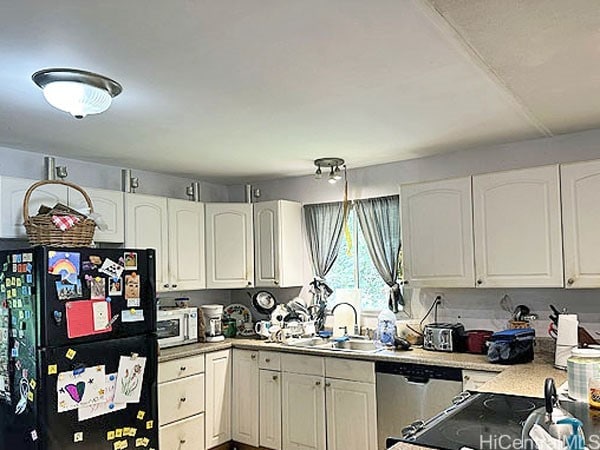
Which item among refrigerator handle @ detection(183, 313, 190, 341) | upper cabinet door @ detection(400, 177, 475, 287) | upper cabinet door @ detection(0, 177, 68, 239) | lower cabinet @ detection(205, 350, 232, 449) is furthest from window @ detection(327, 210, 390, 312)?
upper cabinet door @ detection(0, 177, 68, 239)

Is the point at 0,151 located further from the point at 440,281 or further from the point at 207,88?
the point at 440,281

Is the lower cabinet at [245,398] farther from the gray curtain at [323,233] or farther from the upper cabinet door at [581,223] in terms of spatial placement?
the upper cabinet door at [581,223]

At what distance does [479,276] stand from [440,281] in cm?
27

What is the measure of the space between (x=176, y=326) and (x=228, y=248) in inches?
31.3

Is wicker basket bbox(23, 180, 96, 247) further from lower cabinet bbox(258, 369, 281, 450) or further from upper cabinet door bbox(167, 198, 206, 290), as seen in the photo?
lower cabinet bbox(258, 369, 281, 450)

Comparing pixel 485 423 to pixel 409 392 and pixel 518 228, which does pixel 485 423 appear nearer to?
pixel 409 392

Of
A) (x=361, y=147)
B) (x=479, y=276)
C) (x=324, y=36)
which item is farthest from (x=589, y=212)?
(x=324, y=36)

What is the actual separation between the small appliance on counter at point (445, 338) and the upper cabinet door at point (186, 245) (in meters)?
1.90

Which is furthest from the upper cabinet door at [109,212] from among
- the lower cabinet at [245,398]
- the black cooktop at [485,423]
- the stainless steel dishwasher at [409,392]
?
the black cooktop at [485,423]

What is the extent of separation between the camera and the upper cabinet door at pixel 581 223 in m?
2.92

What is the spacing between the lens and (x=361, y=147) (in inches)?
141

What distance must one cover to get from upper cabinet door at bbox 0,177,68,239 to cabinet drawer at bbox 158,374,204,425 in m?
1.39

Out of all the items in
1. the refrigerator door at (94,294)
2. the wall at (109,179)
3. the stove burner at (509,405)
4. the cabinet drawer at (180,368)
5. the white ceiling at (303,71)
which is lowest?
the cabinet drawer at (180,368)

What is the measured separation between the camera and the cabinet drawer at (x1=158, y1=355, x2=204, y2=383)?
3604 millimetres
